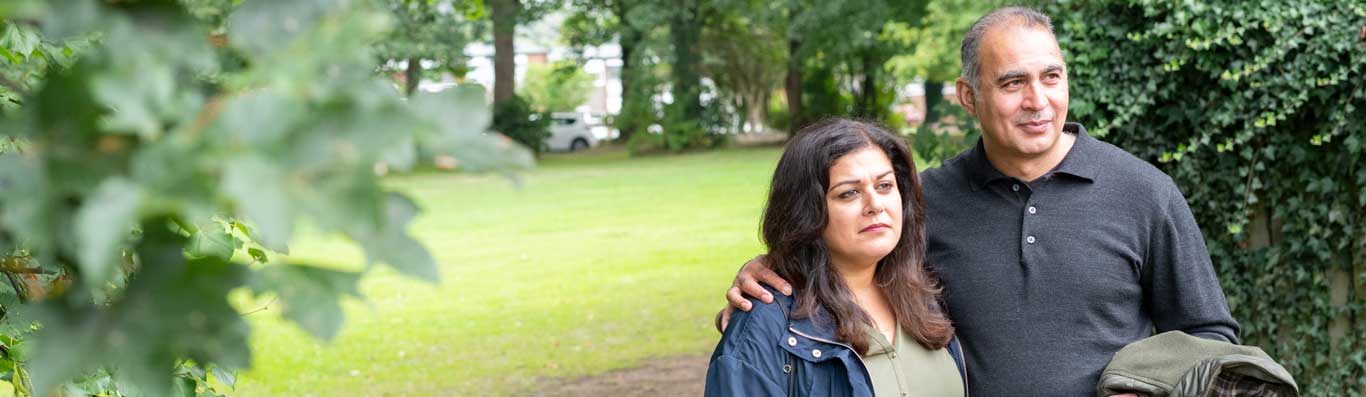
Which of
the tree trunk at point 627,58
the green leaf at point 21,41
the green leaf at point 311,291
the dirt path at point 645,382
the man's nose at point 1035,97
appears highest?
the green leaf at point 311,291

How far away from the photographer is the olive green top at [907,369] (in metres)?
3.11

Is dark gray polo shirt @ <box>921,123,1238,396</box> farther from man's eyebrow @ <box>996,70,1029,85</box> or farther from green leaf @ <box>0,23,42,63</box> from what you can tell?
green leaf @ <box>0,23,42,63</box>

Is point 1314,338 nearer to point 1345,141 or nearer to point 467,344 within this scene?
point 1345,141

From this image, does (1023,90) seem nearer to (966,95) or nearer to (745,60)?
(966,95)

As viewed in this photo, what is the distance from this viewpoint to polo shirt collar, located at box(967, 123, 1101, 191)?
3408 millimetres

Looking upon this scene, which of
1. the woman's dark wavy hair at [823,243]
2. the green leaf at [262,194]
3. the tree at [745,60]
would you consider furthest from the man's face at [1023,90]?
the tree at [745,60]

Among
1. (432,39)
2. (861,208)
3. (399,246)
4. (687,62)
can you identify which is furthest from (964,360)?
(687,62)

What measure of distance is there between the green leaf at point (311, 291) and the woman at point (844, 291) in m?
1.94

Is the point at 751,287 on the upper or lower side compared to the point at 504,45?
upper

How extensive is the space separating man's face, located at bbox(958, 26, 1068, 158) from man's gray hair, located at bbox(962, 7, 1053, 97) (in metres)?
0.02

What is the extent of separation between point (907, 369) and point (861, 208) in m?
0.41

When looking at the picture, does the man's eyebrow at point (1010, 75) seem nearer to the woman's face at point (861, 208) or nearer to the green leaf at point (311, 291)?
the woman's face at point (861, 208)

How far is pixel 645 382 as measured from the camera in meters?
8.67

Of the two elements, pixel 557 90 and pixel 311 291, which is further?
pixel 557 90
